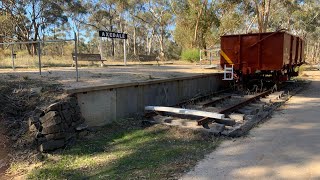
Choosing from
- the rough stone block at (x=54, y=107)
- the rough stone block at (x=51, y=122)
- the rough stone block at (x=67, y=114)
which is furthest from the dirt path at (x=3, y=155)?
the rough stone block at (x=67, y=114)

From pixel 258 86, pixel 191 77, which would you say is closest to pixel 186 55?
pixel 258 86

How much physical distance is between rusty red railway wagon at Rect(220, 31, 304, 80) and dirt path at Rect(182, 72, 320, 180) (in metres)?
5.21

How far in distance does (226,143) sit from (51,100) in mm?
3781

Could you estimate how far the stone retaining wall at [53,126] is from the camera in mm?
6773

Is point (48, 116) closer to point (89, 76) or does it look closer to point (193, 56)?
point (89, 76)

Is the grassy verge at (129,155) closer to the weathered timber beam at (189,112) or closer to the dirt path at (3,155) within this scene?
the weathered timber beam at (189,112)

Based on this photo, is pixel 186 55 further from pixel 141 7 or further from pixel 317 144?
pixel 141 7

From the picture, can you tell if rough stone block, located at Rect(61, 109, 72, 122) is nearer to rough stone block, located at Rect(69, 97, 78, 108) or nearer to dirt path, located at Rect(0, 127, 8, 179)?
rough stone block, located at Rect(69, 97, 78, 108)

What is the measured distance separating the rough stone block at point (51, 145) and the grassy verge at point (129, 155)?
0.52 feet

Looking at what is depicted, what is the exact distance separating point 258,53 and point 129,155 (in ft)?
30.1

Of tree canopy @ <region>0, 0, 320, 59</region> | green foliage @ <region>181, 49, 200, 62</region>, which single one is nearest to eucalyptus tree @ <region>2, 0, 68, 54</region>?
tree canopy @ <region>0, 0, 320, 59</region>

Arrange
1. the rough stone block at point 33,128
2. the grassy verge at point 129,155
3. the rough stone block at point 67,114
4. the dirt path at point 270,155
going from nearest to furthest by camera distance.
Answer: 1. the dirt path at point 270,155
2. the grassy verge at point 129,155
3. the rough stone block at point 33,128
4. the rough stone block at point 67,114

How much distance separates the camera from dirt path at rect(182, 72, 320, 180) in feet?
17.6

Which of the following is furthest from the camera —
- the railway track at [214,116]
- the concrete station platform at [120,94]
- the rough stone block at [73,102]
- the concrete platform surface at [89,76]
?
the concrete platform surface at [89,76]
